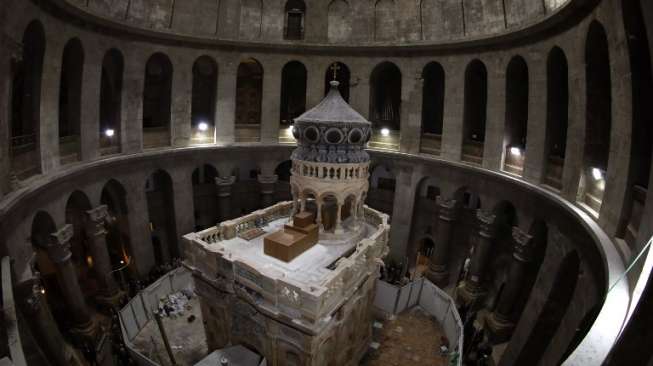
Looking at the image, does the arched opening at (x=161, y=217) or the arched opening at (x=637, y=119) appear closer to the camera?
the arched opening at (x=637, y=119)

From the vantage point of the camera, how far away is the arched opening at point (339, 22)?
23547 millimetres

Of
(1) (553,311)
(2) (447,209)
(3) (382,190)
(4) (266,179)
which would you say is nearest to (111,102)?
(4) (266,179)

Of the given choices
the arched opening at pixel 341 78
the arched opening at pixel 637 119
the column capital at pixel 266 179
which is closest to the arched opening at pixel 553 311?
the arched opening at pixel 637 119

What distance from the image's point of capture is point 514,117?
1861 cm

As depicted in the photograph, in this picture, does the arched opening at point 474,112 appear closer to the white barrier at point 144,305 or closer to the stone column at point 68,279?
the white barrier at point 144,305

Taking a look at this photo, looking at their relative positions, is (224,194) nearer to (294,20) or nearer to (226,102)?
(226,102)

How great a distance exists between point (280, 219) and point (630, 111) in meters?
14.1

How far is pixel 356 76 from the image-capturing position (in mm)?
23672

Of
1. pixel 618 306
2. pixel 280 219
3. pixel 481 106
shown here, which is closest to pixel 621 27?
pixel 618 306

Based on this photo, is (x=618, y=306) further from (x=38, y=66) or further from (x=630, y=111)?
(x=38, y=66)

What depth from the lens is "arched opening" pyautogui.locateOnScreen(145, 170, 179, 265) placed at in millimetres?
23670

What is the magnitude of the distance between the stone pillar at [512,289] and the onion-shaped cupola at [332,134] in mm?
8300

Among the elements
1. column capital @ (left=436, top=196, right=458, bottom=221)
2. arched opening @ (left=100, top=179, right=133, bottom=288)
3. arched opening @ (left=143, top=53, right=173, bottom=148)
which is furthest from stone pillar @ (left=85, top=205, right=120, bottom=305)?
column capital @ (left=436, top=196, right=458, bottom=221)

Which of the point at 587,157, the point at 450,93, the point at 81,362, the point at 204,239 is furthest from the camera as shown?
the point at 450,93
